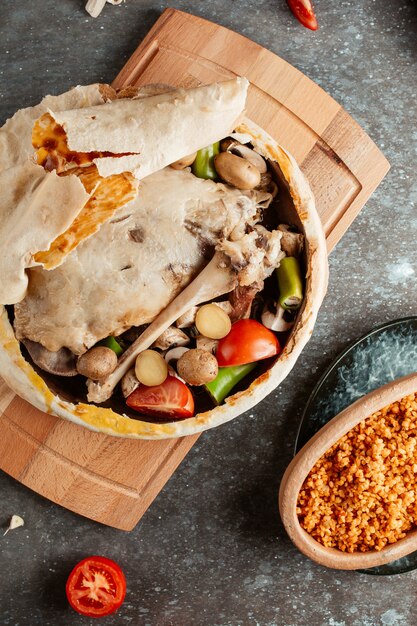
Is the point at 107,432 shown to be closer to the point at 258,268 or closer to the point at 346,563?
the point at 258,268

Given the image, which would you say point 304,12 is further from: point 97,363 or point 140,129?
point 97,363

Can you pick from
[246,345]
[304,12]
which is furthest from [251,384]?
[304,12]

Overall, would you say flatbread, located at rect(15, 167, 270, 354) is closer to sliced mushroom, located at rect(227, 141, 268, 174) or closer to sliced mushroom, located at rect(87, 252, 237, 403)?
sliced mushroom, located at rect(87, 252, 237, 403)

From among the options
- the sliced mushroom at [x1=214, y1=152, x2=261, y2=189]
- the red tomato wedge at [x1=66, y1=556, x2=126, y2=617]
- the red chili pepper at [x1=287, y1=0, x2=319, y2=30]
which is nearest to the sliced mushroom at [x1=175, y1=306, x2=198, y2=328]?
the sliced mushroom at [x1=214, y1=152, x2=261, y2=189]

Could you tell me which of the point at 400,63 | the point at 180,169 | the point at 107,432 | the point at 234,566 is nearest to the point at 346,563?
the point at 234,566

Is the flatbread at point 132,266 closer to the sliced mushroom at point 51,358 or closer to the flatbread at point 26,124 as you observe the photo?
the sliced mushroom at point 51,358
